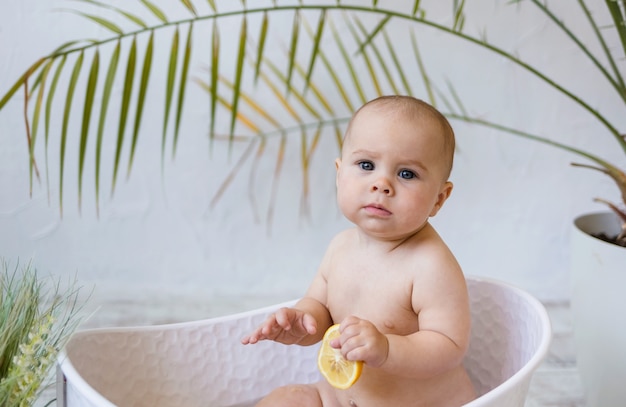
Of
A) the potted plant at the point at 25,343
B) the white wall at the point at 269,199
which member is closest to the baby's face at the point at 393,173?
the potted plant at the point at 25,343

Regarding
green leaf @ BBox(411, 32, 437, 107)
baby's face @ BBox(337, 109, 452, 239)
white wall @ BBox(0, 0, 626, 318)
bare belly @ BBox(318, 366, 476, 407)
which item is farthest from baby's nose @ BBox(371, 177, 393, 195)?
white wall @ BBox(0, 0, 626, 318)

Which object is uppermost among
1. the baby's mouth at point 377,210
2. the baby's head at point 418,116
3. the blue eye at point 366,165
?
the baby's head at point 418,116

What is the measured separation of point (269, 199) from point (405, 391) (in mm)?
719

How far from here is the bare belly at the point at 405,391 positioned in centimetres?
90

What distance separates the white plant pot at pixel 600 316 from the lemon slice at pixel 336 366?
1.62 feet

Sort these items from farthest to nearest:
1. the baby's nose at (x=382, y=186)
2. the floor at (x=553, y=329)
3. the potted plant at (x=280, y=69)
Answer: the potted plant at (x=280, y=69)
the floor at (x=553, y=329)
the baby's nose at (x=382, y=186)

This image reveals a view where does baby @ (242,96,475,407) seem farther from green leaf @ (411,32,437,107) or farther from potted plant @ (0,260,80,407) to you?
green leaf @ (411,32,437,107)

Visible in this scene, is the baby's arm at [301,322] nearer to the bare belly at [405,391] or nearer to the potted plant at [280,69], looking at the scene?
the bare belly at [405,391]

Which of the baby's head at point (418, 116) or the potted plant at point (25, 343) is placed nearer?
the potted plant at point (25, 343)

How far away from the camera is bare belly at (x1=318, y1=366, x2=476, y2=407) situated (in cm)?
90

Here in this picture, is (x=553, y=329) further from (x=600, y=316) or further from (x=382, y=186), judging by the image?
(x=382, y=186)

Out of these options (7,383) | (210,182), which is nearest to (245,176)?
→ (210,182)

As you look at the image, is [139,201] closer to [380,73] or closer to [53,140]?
[53,140]

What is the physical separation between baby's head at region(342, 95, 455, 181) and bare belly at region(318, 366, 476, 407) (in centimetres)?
23
